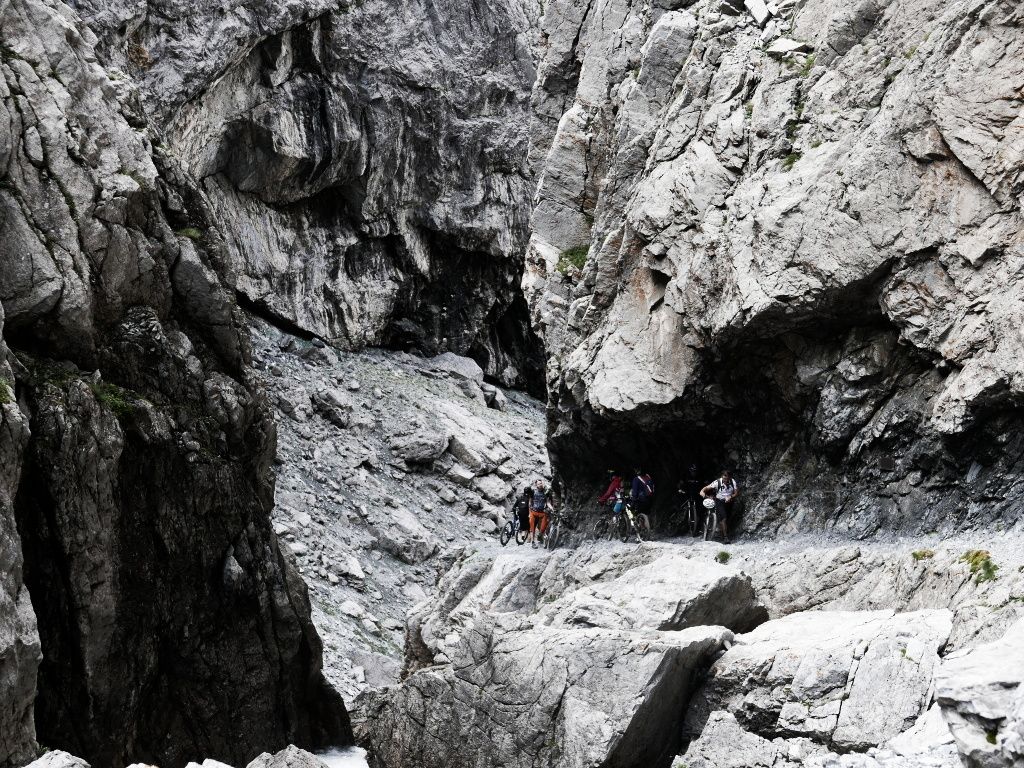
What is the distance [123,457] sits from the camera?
25000 millimetres

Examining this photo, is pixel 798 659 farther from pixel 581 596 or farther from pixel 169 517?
pixel 169 517

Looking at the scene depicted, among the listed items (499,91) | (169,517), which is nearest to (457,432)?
(499,91)

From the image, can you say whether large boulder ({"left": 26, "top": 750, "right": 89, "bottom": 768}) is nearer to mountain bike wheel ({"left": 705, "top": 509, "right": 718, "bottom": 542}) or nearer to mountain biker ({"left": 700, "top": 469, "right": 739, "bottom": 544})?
mountain biker ({"left": 700, "top": 469, "right": 739, "bottom": 544})

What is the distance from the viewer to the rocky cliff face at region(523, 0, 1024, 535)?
75.2ft

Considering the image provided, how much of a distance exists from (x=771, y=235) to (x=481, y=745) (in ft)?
51.4

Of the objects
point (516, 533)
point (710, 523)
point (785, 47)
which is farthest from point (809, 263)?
point (516, 533)

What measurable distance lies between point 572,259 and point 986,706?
31040mm

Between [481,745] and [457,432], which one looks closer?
[481,745]

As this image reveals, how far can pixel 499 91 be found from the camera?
68812 millimetres

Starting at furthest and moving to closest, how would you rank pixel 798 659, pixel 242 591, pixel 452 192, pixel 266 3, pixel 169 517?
pixel 452 192 < pixel 266 3 < pixel 242 591 < pixel 169 517 < pixel 798 659

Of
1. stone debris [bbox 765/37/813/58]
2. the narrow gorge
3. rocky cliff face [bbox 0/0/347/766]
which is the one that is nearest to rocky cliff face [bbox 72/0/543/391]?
the narrow gorge

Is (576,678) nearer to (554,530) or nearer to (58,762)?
(58,762)

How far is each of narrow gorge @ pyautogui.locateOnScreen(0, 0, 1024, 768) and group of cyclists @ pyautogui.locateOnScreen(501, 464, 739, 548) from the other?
0.80 metres

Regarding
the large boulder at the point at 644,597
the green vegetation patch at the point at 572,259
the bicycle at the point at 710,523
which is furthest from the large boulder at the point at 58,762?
the green vegetation patch at the point at 572,259
